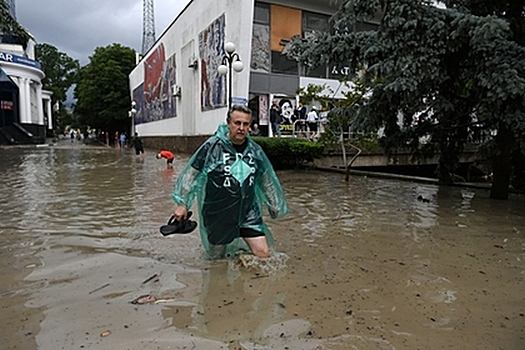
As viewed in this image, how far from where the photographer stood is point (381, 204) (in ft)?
26.2

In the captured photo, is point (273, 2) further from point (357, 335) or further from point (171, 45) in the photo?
point (357, 335)

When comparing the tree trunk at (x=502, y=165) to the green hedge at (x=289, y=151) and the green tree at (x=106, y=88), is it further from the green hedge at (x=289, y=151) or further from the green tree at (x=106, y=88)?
the green tree at (x=106, y=88)

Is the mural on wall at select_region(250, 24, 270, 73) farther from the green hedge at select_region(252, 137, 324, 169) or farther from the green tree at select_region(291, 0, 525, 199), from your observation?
the green tree at select_region(291, 0, 525, 199)

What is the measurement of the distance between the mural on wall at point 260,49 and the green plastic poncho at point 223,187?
56.9ft

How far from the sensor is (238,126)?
3.75 m

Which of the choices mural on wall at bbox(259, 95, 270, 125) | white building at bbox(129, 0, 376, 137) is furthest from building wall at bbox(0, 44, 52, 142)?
mural on wall at bbox(259, 95, 270, 125)

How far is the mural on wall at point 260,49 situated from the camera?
20.4 m

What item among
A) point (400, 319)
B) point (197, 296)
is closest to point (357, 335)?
point (400, 319)

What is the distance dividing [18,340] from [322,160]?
1349cm

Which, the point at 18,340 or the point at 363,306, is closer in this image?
the point at 18,340

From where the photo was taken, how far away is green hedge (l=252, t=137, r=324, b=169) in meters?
14.5

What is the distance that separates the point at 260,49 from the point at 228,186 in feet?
59.1

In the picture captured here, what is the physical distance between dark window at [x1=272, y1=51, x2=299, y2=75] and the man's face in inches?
710

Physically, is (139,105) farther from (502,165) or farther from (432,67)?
(432,67)
